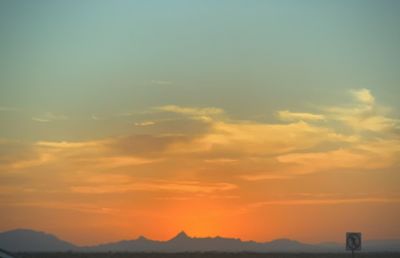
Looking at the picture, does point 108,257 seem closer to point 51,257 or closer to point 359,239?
point 51,257

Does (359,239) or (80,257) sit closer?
(359,239)

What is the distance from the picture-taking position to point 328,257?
93.4m

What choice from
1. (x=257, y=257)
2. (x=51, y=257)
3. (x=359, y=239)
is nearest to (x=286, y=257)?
(x=257, y=257)

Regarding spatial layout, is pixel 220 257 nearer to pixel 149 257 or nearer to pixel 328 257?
pixel 149 257

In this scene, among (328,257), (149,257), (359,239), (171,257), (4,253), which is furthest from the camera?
(328,257)

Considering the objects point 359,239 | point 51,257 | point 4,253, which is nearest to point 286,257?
point 51,257

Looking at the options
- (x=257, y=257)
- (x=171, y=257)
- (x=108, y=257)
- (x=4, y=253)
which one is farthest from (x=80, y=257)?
(x=4, y=253)

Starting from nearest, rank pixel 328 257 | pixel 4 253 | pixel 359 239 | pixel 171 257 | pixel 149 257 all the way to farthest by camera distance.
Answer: pixel 4 253, pixel 359 239, pixel 171 257, pixel 149 257, pixel 328 257

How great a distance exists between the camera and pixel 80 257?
82.8m

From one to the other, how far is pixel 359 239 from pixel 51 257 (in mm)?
47513

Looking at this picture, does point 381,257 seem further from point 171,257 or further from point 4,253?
point 4,253

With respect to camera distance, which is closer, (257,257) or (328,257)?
(257,257)

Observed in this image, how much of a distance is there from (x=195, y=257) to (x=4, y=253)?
5480 centimetres

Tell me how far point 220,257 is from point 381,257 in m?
19.5
